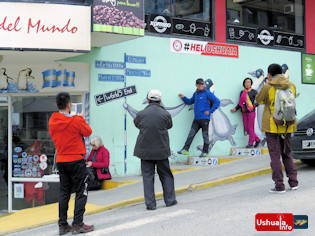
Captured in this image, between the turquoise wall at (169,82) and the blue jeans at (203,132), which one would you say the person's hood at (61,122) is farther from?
the blue jeans at (203,132)

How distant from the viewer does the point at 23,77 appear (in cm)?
987

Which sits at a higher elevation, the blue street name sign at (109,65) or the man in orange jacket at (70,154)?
the blue street name sign at (109,65)

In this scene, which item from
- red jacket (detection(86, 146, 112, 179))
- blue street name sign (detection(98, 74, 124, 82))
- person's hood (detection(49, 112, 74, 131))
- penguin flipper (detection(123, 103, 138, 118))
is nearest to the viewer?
person's hood (detection(49, 112, 74, 131))

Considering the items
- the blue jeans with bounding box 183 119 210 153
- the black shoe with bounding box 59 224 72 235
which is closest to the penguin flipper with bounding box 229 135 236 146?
the blue jeans with bounding box 183 119 210 153

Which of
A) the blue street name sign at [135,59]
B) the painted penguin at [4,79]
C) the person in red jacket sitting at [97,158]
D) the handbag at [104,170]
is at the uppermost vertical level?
the blue street name sign at [135,59]

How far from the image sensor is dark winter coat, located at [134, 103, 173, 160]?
7.01 meters

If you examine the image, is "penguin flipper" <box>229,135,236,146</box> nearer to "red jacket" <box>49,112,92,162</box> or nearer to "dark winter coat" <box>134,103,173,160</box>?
"dark winter coat" <box>134,103,173,160</box>

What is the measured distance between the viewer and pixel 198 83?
1084cm

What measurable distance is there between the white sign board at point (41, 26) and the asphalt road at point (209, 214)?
312cm

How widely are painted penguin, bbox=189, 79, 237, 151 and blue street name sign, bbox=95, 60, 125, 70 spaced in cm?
248

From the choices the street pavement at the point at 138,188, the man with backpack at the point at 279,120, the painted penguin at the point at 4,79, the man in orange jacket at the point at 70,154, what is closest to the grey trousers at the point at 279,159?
the man with backpack at the point at 279,120

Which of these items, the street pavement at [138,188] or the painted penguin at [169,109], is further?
the painted penguin at [169,109]

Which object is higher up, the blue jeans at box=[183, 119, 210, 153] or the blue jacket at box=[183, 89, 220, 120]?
the blue jacket at box=[183, 89, 220, 120]

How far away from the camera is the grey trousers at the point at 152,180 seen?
7.06 meters
